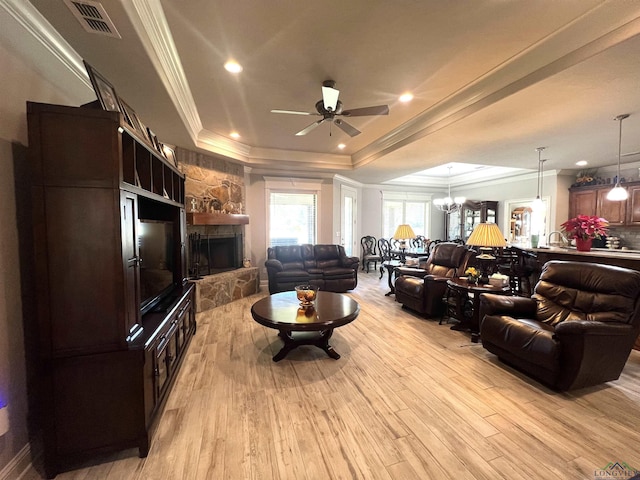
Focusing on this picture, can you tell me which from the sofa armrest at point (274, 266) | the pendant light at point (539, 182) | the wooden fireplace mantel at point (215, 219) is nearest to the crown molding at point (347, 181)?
the wooden fireplace mantel at point (215, 219)

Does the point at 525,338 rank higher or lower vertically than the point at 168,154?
lower

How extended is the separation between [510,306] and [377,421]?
190 centimetres

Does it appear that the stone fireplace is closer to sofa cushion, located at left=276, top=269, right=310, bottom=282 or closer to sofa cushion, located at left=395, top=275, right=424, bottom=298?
sofa cushion, located at left=276, top=269, right=310, bottom=282

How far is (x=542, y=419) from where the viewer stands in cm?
202

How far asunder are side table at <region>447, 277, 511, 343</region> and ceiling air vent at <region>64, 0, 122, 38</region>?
13.4 feet

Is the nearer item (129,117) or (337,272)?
(129,117)

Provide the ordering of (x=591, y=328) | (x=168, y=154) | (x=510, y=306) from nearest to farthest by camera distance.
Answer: (x=591, y=328), (x=510, y=306), (x=168, y=154)

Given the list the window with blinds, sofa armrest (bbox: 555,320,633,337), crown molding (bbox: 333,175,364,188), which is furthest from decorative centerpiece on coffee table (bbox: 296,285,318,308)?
crown molding (bbox: 333,175,364,188)

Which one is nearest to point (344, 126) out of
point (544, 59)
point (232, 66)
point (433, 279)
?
point (232, 66)

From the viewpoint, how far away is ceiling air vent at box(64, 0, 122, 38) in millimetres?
1624

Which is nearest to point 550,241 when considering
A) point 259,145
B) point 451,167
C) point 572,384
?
point 451,167

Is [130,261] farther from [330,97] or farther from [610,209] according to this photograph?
[610,209]

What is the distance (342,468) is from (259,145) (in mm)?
5126

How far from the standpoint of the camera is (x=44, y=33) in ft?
5.95
